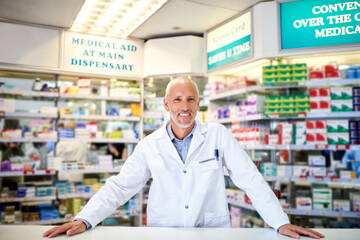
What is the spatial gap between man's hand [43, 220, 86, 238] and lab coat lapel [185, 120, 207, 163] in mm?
794

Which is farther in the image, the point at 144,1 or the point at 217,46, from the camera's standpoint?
the point at 217,46

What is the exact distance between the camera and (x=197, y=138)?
87.9 inches

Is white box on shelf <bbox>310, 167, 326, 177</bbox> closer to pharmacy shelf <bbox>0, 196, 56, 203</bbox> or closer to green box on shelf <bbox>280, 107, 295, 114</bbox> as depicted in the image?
green box on shelf <bbox>280, 107, 295, 114</bbox>

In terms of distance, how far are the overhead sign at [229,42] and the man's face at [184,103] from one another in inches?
98.2

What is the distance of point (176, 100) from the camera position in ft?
7.25

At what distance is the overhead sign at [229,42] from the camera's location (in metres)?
4.46

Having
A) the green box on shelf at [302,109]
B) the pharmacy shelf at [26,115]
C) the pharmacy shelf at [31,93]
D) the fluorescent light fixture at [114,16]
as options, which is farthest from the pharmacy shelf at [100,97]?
the green box on shelf at [302,109]

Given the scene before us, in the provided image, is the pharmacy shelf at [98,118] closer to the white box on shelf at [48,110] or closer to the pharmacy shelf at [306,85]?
the white box on shelf at [48,110]

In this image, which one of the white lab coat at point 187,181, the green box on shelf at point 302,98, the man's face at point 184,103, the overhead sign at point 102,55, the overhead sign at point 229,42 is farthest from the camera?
the overhead sign at point 102,55

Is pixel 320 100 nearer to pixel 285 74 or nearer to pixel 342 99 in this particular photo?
pixel 342 99

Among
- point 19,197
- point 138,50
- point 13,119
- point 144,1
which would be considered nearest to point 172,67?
point 138,50

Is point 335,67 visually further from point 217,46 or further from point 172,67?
point 172,67

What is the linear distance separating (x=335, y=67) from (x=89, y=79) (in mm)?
3831

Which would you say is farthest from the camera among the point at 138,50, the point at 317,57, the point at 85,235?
the point at 138,50
